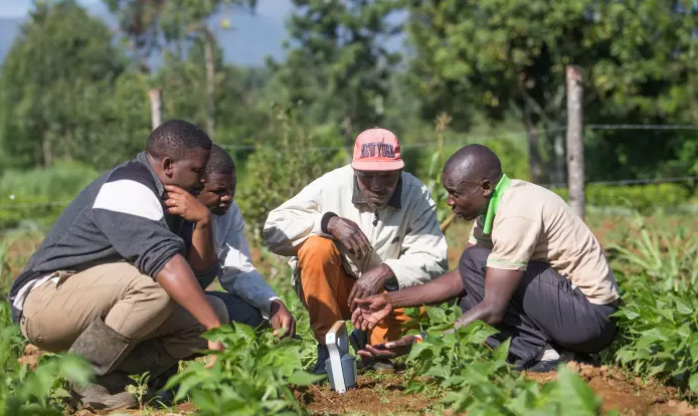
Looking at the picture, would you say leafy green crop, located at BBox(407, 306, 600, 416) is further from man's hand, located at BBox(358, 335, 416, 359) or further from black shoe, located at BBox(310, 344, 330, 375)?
black shoe, located at BBox(310, 344, 330, 375)

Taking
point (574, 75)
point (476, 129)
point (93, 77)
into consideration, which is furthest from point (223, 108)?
point (574, 75)

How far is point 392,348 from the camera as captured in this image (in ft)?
11.9

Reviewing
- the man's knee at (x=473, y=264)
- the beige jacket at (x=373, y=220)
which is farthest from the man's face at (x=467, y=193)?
the beige jacket at (x=373, y=220)

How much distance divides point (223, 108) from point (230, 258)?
82.0 ft

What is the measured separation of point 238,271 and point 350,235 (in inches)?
21.4

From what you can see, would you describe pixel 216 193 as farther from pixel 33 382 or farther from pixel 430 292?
pixel 33 382

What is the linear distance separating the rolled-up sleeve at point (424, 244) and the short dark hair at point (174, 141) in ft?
3.88

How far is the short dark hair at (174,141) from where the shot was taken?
3.32 meters

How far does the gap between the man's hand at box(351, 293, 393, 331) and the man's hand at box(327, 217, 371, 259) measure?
24cm

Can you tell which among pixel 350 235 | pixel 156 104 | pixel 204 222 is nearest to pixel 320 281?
pixel 350 235

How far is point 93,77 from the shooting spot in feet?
115

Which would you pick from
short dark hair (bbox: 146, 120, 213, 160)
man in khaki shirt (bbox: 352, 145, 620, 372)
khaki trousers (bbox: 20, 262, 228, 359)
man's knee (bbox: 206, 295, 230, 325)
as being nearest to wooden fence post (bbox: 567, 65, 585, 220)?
man in khaki shirt (bbox: 352, 145, 620, 372)

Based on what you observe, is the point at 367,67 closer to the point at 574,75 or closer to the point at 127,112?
the point at 127,112

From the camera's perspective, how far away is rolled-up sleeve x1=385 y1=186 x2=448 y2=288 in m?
4.08
